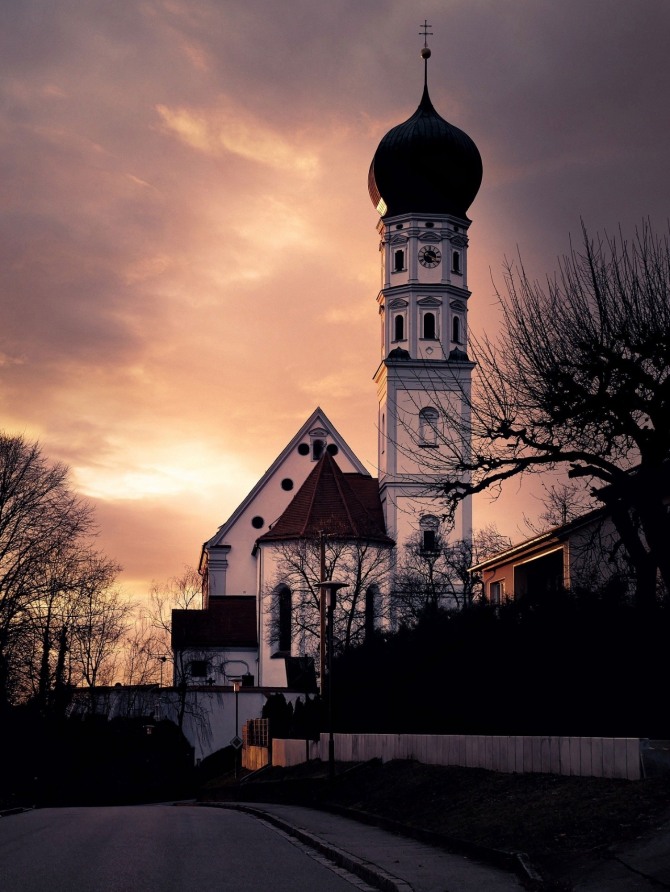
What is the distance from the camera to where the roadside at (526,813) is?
11.1m

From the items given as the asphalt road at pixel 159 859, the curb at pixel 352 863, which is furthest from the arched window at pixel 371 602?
the curb at pixel 352 863

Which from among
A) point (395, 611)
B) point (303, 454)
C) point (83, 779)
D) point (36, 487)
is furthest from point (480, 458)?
point (303, 454)

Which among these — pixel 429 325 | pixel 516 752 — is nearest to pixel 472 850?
pixel 516 752

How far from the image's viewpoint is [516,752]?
54.1 ft

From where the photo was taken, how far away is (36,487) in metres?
40.0

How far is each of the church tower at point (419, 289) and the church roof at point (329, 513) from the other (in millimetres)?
1790

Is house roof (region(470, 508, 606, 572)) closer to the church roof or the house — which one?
the house

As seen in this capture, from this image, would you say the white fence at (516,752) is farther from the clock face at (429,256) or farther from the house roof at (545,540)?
the clock face at (429,256)

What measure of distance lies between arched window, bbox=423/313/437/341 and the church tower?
5cm

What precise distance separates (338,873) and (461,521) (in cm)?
5410

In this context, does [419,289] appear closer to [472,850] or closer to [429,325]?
[429,325]

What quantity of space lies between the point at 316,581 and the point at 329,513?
4.58 metres

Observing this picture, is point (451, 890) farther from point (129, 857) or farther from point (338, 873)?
point (129, 857)

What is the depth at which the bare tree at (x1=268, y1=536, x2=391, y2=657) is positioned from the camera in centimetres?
6209
